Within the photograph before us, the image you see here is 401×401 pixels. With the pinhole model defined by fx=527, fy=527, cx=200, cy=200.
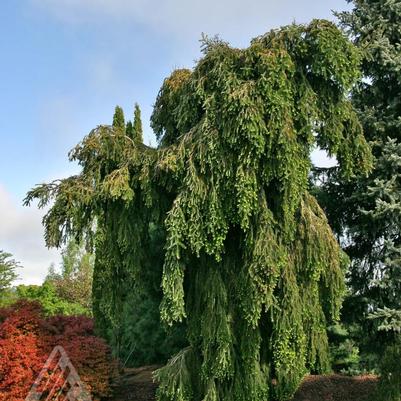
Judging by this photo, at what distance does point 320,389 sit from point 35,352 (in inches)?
187

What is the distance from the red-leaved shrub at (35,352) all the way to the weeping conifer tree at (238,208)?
1.25 metres

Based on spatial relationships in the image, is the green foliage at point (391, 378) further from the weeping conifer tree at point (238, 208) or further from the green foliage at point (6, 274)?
the green foliage at point (6, 274)

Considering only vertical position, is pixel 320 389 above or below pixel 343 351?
below

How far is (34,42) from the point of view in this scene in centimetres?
756

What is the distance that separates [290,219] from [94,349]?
155 inches

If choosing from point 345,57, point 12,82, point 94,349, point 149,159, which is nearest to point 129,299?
point 94,349

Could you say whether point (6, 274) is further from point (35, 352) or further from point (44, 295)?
point (35, 352)

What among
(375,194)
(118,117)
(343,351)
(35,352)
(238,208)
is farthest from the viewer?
(118,117)

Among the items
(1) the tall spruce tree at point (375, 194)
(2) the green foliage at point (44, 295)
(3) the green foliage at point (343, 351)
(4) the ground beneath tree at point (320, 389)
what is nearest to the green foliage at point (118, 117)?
(2) the green foliage at point (44, 295)

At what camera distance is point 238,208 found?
663cm

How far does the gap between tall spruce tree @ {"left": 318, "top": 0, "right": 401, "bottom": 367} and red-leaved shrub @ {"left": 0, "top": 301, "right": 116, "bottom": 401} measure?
4.40 meters

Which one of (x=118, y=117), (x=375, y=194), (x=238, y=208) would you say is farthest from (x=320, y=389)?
(x=118, y=117)

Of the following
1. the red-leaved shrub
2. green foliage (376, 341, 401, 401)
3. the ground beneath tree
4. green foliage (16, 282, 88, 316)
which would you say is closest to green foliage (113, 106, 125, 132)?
green foliage (16, 282, 88, 316)

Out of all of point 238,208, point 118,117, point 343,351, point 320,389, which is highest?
point 118,117
